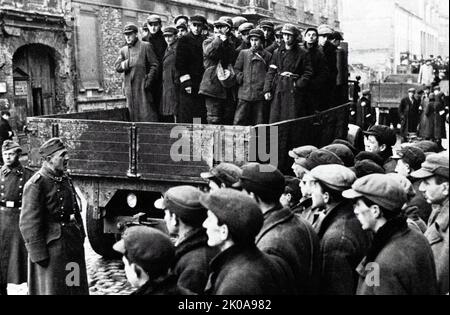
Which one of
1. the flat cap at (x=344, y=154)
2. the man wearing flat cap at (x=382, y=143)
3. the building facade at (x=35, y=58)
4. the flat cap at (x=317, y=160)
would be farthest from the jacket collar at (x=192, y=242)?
the building facade at (x=35, y=58)

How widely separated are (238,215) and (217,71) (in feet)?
17.8

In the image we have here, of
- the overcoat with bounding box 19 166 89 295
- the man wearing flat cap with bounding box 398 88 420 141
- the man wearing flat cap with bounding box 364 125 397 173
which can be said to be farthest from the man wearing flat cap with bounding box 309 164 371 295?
the man wearing flat cap with bounding box 398 88 420 141

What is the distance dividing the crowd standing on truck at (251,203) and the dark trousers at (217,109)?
2 cm

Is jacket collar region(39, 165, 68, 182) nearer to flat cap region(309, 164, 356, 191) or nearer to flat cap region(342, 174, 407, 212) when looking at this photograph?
flat cap region(309, 164, 356, 191)

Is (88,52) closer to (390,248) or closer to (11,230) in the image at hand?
(11,230)

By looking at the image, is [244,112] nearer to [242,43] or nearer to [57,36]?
[242,43]

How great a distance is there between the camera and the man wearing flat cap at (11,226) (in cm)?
628

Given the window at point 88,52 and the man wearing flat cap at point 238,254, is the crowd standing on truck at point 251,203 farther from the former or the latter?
the window at point 88,52

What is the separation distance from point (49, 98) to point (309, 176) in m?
14.0

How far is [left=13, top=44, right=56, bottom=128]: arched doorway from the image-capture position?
15.9 m

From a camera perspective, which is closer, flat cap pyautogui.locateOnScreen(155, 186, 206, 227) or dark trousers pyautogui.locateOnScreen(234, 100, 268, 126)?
flat cap pyautogui.locateOnScreen(155, 186, 206, 227)

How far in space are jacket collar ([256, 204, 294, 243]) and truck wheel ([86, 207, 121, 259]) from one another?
3.77m

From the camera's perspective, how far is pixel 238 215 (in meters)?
3.16
